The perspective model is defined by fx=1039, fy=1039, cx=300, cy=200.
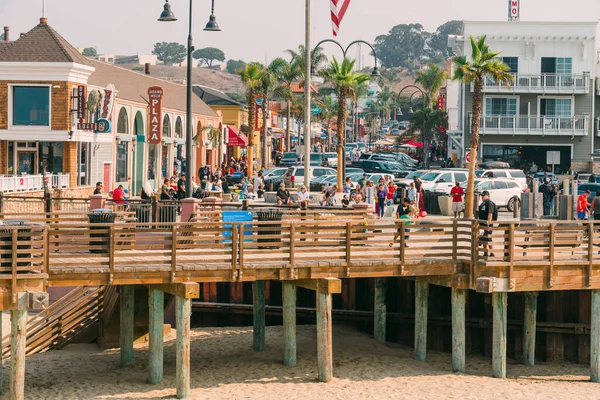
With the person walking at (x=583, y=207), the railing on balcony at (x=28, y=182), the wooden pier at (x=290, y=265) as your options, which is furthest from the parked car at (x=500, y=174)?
the wooden pier at (x=290, y=265)

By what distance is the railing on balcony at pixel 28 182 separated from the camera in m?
40.8

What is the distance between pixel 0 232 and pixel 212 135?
51489mm

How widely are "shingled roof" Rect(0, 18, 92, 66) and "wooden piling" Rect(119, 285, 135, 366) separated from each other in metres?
20.7

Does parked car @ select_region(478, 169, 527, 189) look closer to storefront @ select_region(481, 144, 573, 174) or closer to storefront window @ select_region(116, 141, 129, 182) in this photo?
storefront @ select_region(481, 144, 573, 174)

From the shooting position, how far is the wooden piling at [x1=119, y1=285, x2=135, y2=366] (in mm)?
25750

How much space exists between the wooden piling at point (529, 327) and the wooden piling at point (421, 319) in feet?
8.18

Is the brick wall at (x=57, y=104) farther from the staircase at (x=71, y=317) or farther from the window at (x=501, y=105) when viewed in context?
the window at (x=501, y=105)

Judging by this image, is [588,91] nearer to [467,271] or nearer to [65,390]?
[467,271]

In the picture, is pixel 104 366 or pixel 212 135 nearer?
pixel 104 366

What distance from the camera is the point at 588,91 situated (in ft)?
216

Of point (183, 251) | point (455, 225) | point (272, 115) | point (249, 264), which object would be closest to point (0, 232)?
point (183, 251)

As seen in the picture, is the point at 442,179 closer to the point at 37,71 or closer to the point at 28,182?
the point at 28,182

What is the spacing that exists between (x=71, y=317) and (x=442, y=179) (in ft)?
81.1

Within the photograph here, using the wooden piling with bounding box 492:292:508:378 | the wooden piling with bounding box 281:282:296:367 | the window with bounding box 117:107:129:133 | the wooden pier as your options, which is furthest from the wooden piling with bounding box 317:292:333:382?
the window with bounding box 117:107:129:133
